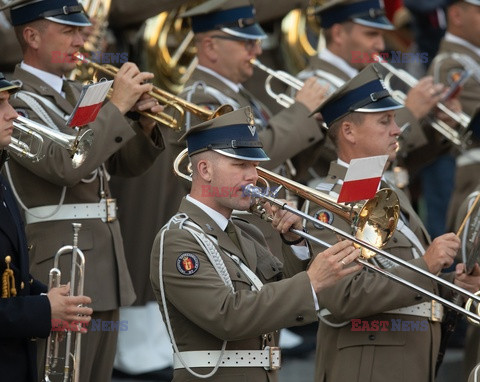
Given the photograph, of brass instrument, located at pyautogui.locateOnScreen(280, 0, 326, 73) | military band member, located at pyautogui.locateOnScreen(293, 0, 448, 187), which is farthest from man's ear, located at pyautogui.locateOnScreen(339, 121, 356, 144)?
brass instrument, located at pyautogui.locateOnScreen(280, 0, 326, 73)

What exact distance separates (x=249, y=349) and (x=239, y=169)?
0.86 metres

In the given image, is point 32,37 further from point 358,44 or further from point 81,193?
point 358,44

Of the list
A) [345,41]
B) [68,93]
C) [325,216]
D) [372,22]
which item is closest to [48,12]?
[68,93]

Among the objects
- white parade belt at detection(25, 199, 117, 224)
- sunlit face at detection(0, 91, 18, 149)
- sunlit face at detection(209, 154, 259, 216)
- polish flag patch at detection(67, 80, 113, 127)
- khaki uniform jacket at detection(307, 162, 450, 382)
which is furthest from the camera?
white parade belt at detection(25, 199, 117, 224)

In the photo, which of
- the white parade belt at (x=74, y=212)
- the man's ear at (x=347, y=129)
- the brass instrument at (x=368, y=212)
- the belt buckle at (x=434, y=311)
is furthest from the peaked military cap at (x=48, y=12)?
the belt buckle at (x=434, y=311)

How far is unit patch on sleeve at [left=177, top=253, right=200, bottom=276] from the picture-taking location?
21.1ft

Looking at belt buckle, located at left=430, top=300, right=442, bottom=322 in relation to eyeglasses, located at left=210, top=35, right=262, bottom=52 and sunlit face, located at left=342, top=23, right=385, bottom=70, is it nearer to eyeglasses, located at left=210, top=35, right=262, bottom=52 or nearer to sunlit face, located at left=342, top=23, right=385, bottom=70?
eyeglasses, located at left=210, top=35, right=262, bottom=52

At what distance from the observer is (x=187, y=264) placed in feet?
21.1

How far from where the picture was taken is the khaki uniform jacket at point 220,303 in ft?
20.8

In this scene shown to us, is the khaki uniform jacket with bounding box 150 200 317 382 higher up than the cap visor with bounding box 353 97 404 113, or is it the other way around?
the cap visor with bounding box 353 97 404 113

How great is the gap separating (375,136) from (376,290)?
3.12 feet

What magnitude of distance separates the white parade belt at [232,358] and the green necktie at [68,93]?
6.77 ft

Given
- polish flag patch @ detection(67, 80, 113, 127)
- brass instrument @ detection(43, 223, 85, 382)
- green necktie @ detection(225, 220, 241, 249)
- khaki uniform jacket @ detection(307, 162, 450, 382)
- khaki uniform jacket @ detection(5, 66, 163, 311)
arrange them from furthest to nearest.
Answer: khaki uniform jacket @ detection(5, 66, 163, 311), khaki uniform jacket @ detection(307, 162, 450, 382), polish flag patch @ detection(67, 80, 113, 127), brass instrument @ detection(43, 223, 85, 382), green necktie @ detection(225, 220, 241, 249)

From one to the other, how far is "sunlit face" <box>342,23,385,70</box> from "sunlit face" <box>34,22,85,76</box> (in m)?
2.80
